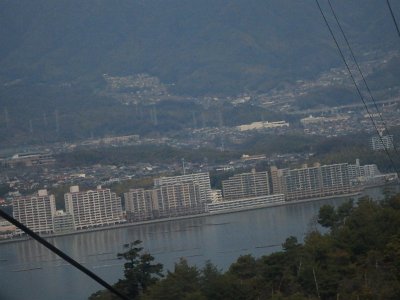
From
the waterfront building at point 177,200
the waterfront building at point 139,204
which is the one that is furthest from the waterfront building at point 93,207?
the waterfront building at point 177,200

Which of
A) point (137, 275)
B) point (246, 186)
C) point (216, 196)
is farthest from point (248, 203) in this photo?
point (137, 275)

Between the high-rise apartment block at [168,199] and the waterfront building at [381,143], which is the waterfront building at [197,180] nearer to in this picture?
the high-rise apartment block at [168,199]

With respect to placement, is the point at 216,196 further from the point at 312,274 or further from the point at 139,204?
the point at 312,274

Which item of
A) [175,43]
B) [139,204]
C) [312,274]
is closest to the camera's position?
[312,274]

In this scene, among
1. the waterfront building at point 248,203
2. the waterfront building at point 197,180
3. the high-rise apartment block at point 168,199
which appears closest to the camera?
the high-rise apartment block at point 168,199

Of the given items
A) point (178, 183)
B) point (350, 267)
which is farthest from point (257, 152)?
point (350, 267)

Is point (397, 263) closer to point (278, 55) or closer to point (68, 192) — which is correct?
point (68, 192)
